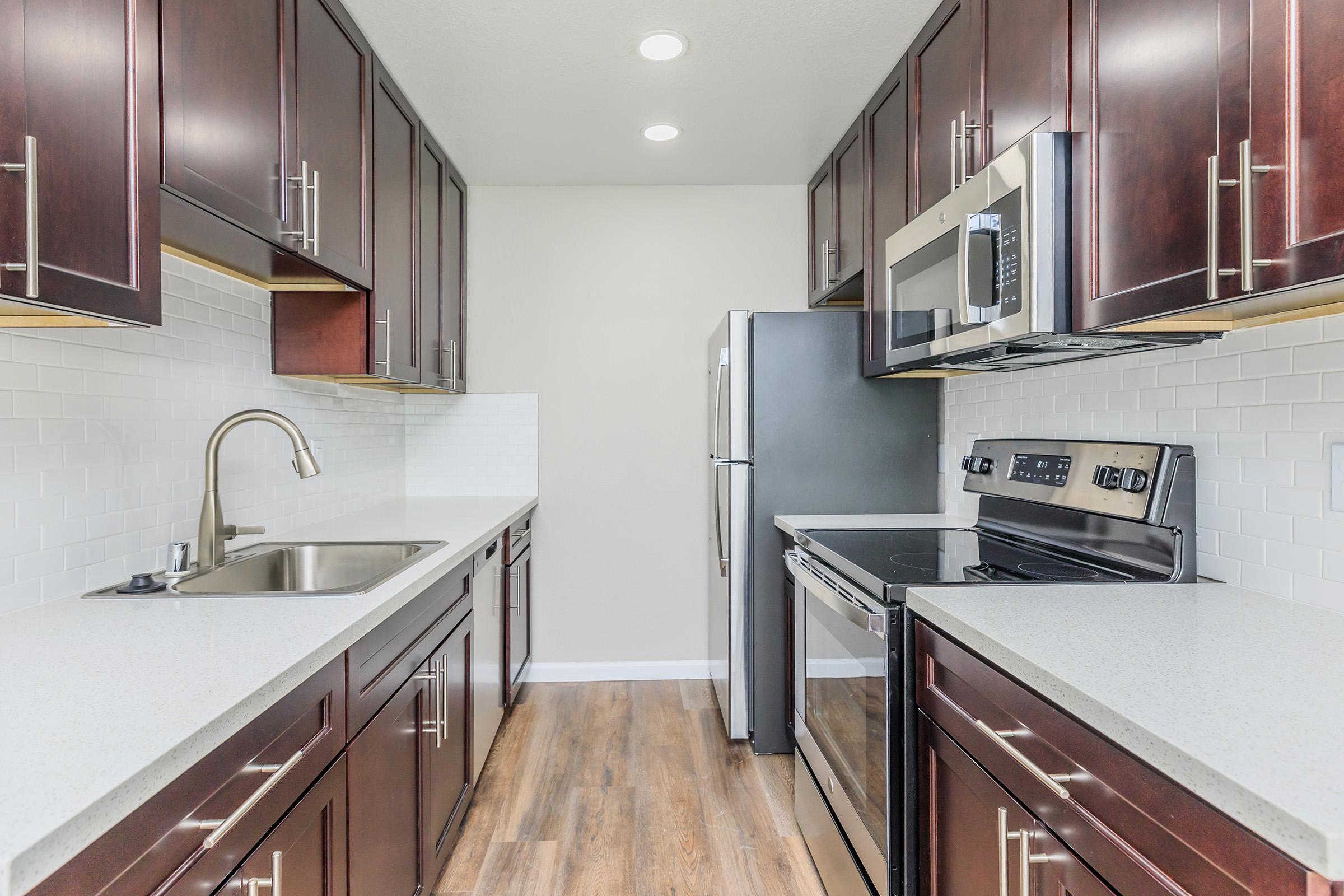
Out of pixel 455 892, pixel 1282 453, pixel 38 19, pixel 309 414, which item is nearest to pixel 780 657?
pixel 455 892

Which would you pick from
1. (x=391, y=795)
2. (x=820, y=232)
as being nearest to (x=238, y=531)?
(x=391, y=795)

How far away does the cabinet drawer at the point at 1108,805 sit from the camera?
0.65 metres

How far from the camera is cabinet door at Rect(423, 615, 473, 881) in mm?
1693

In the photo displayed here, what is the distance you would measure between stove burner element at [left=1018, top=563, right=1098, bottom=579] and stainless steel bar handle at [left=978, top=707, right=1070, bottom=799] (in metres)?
0.48

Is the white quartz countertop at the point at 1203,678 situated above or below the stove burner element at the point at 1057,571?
below

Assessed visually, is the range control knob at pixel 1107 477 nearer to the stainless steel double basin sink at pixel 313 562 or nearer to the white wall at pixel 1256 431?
the white wall at pixel 1256 431

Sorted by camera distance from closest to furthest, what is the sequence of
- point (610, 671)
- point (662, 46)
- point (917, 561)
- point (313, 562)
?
point (917, 561)
point (313, 562)
point (662, 46)
point (610, 671)

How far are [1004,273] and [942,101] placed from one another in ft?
2.26

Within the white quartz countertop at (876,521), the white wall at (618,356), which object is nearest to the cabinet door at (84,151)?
the white quartz countertop at (876,521)

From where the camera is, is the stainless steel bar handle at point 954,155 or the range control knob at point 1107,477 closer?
the range control knob at point 1107,477

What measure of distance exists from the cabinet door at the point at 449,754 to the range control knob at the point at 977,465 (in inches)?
63.6

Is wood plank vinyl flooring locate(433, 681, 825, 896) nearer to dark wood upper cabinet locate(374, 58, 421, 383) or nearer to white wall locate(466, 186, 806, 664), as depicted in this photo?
white wall locate(466, 186, 806, 664)

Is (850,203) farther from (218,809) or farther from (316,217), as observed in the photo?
(218,809)

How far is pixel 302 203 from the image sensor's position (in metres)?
1.63
